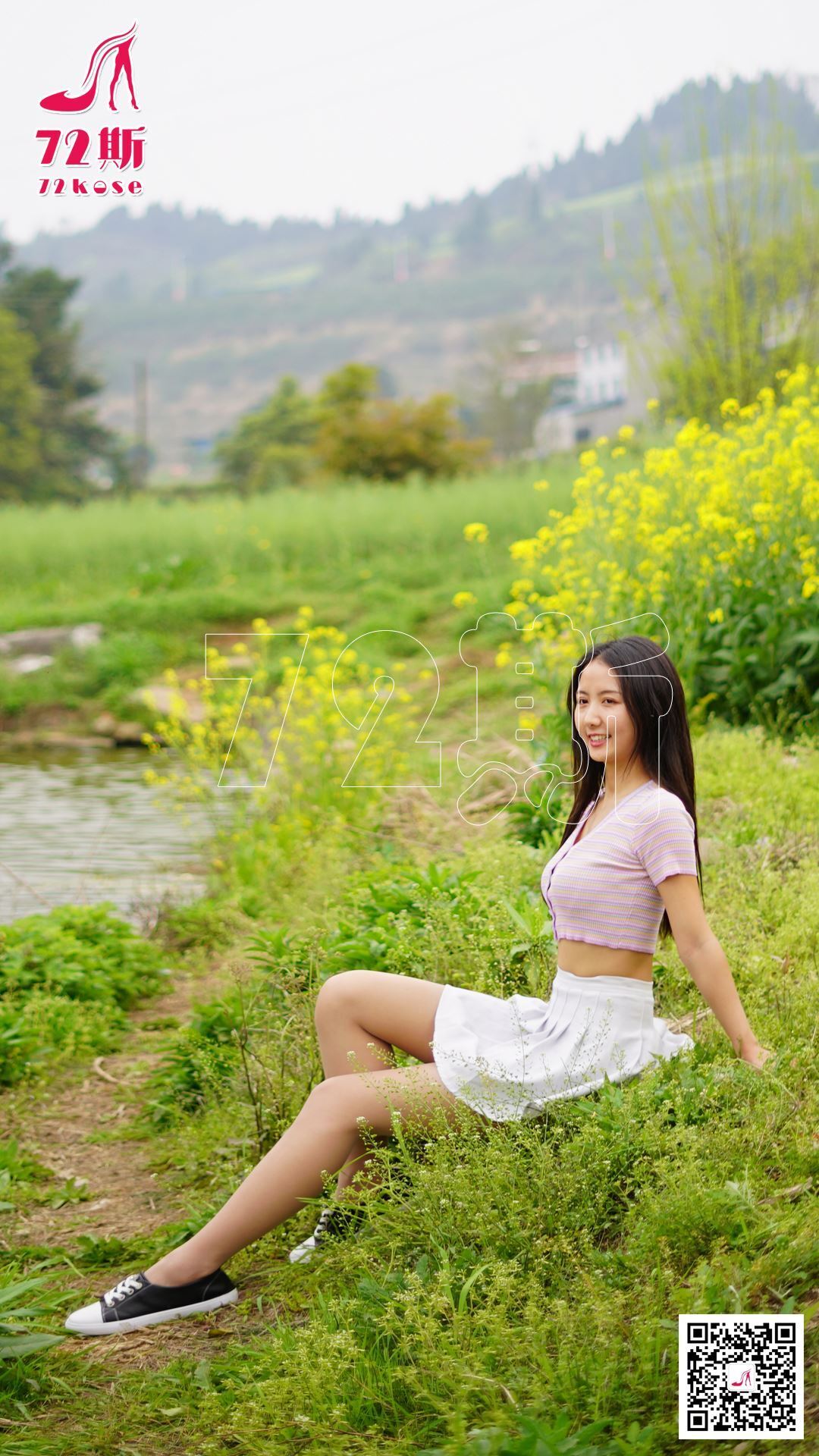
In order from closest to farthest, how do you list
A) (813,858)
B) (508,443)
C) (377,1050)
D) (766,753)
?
(377,1050) → (813,858) → (766,753) → (508,443)

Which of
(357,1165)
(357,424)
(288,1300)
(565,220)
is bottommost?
(288,1300)

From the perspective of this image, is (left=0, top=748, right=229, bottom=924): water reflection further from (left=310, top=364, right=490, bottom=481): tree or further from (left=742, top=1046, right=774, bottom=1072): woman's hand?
(left=310, top=364, right=490, bottom=481): tree

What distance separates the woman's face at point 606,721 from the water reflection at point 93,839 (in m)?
2.87

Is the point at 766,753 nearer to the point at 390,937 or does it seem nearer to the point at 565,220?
the point at 390,937

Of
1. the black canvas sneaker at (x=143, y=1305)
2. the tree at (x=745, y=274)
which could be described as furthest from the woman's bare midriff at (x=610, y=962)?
the tree at (x=745, y=274)

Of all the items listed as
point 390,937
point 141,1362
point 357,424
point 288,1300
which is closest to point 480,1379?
point 288,1300

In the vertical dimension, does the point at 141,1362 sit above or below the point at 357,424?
below

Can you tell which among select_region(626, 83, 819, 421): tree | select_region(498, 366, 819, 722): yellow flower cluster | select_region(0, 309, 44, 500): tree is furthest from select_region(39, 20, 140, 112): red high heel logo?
select_region(0, 309, 44, 500): tree

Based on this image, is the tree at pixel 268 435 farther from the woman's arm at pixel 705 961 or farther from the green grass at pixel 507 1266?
the woman's arm at pixel 705 961

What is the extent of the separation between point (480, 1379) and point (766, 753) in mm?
3180

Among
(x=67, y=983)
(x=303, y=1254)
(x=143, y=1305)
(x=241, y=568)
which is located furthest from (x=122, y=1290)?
(x=241, y=568)

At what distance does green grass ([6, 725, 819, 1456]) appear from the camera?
6.17 feet

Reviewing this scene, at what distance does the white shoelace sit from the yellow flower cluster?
122 inches

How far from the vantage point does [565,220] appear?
344ft
